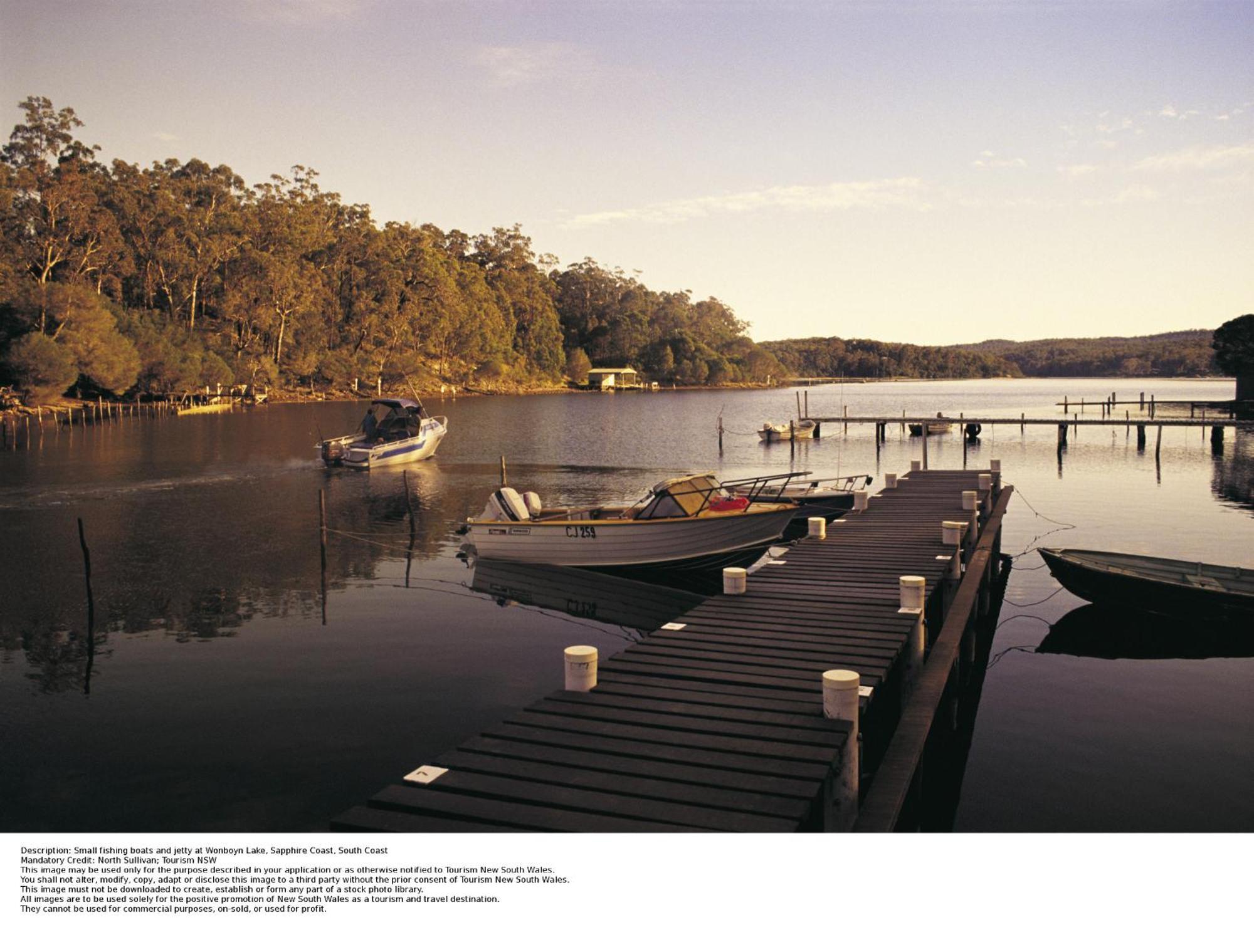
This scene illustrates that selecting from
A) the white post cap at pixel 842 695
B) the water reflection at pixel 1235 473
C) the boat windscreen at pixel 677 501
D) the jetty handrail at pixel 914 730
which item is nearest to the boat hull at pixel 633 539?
the boat windscreen at pixel 677 501

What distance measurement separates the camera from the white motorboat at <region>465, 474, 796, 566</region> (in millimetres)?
19297

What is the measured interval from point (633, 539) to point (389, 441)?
25591 millimetres

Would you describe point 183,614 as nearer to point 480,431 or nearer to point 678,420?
point 480,431

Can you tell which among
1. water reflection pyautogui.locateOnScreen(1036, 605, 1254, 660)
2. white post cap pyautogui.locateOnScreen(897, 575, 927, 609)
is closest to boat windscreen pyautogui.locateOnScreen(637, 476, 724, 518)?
water reflection pyautogui.locateOnScreen(1036, 605, 1254, 660)

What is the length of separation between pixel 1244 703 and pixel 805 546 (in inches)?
271

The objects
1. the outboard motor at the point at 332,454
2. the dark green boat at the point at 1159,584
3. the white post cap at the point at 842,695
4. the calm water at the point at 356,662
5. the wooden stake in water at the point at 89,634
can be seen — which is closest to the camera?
the white post cap at the point at 842,695

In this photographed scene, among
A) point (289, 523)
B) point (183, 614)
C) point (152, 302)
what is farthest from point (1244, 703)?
point (152, 302)

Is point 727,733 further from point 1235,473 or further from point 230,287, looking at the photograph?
point 230,287

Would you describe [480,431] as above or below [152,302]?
below

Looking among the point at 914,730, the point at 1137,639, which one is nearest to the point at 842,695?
the point at 914,730

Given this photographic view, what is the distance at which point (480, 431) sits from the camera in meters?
66.5

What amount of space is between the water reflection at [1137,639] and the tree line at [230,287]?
5918 cm

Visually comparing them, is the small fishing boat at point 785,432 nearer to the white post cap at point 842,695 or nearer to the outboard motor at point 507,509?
the outboard motor at point 507,509

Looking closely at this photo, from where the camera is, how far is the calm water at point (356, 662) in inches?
371
